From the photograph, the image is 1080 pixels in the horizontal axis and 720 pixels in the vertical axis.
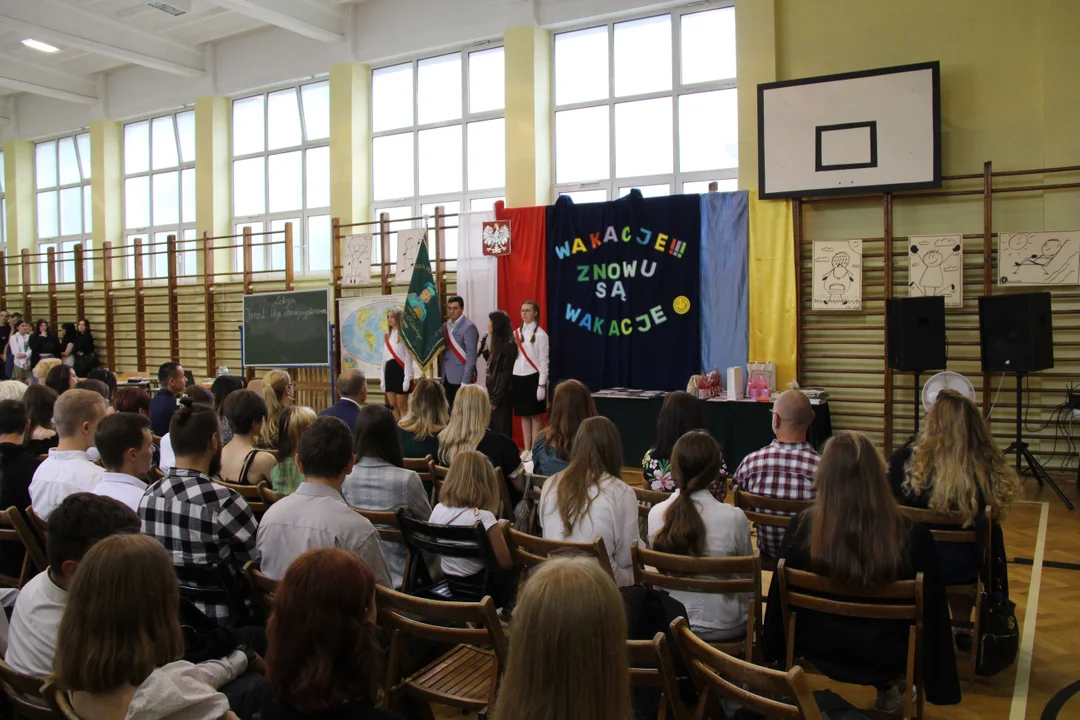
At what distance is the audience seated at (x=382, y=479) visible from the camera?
10.1 ft

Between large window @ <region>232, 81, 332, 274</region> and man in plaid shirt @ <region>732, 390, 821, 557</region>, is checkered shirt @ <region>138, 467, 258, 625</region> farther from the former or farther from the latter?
large window @ <region>232, 81, 332, 274</region>

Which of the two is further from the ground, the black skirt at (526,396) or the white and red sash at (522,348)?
the white and red sash at (522,348)

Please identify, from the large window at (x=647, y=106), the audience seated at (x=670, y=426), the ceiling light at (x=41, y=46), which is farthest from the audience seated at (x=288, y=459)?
the ceiling light at (x=41, y=46)

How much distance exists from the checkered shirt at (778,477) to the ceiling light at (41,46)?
1233 centimetres

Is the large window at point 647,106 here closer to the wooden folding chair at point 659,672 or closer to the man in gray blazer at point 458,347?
the man in gray blazer at point 458,347

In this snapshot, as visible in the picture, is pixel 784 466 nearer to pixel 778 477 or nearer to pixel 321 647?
pixel 778 477

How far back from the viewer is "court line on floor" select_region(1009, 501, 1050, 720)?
279 cm

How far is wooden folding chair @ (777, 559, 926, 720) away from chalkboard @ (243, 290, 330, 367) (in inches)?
323

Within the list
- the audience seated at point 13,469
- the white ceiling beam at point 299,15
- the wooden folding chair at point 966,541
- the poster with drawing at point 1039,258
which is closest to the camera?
the wooden folding chair at point 966,541

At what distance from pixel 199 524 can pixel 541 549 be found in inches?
42.1

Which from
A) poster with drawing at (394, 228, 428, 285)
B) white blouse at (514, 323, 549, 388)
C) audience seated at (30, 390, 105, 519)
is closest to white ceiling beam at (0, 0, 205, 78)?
poster with drawing at (394, 228, 428, 285)

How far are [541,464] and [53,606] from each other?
2.22 m

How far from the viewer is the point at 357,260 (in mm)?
9641

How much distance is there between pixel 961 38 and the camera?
670cm
